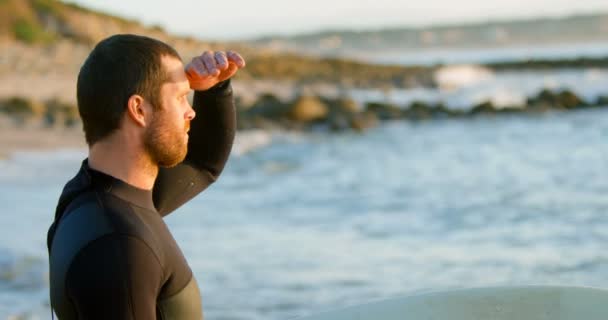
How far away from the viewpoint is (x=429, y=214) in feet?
25.5

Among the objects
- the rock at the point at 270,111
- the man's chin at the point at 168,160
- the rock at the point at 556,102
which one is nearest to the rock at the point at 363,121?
the rock at the point at 270,111

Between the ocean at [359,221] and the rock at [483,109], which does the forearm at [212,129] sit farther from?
the rock at [483,109]

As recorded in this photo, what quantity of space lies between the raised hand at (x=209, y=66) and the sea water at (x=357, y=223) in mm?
1387

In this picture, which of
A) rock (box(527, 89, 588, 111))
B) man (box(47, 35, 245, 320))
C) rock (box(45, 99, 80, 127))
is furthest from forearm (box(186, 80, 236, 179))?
rock (box(527, 89, 588, 111))

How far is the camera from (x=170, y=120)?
1.76 metres

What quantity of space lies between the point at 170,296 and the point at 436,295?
98 centimetres

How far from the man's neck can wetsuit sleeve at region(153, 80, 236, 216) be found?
1.11 feet

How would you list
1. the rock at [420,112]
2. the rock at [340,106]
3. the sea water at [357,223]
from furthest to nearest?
the rock at [420,112], the rock at [340,106], the sea water at [357,223]

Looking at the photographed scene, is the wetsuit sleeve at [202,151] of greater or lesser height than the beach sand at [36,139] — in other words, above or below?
below

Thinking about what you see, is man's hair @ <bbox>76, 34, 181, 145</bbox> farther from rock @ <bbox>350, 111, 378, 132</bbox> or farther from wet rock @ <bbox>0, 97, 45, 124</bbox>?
rock @ <bbox>350, 111, 378, 132</bbox>

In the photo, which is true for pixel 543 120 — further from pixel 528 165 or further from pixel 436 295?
pixel 436 295

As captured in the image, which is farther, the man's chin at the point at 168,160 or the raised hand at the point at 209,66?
the raised hand at the point at 209,66

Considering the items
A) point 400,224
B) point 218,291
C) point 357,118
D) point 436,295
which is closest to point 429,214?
point 400,224

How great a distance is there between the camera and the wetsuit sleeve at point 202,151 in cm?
212
